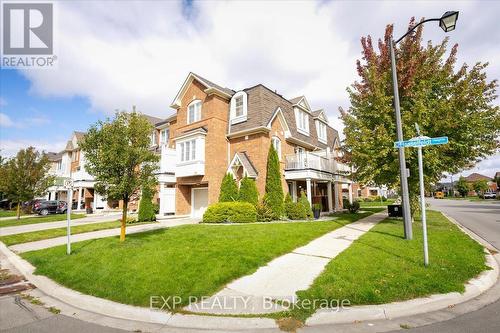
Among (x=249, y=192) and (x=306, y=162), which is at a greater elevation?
(x=306, y=162)

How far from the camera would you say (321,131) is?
89.5ft

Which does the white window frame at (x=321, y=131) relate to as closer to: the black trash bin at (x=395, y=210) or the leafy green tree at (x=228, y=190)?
the black trash bin at (x=395, y=210)

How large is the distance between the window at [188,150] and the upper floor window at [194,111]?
205cm

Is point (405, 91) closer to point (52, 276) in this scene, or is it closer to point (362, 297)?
point (362, 297)

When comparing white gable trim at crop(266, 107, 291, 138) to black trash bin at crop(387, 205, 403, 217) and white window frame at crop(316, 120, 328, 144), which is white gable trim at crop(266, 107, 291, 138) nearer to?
white window frame at crop(316, 120, 328, 144)

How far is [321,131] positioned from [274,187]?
480 inches

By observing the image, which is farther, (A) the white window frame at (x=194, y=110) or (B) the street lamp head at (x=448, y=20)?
(A) the white window frame at (x=194, y=110)

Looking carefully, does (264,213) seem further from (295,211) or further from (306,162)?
(306,162)

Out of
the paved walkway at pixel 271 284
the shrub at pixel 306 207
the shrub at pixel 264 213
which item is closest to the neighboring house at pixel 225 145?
the shrub at pixel 306 207

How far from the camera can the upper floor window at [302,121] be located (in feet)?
76.4

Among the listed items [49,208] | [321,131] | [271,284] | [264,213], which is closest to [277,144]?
[264,213]

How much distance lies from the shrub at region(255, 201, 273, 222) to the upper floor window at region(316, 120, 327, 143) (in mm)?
12110

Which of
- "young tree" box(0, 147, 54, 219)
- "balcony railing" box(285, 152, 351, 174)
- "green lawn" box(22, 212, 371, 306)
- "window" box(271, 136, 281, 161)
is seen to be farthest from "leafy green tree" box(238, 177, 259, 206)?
"young tree" box(0, 147, 54, 219)

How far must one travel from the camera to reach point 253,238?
10.0 meters
